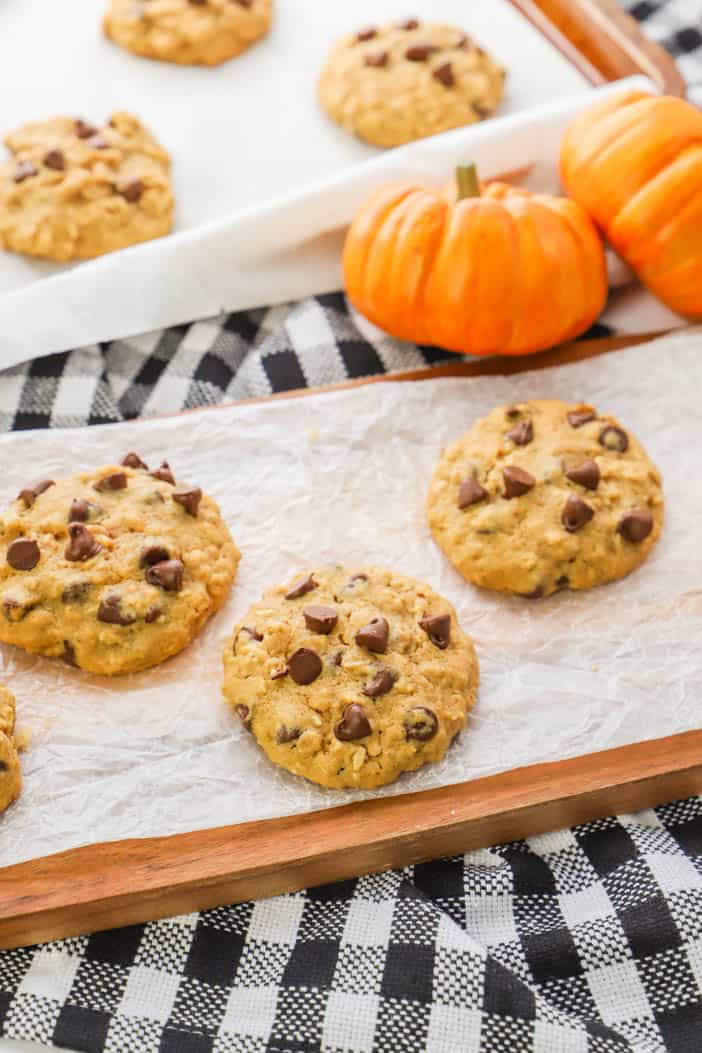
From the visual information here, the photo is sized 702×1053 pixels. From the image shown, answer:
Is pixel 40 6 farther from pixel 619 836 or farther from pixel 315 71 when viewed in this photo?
pixel 619 836

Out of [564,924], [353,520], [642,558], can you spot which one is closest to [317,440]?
[353,520]

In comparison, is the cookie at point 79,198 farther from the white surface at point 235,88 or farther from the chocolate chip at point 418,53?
the chocolate chip at point 418,53

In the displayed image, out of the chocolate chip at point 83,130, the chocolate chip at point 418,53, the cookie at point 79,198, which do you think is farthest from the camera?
the chocolate chip at point 418,53

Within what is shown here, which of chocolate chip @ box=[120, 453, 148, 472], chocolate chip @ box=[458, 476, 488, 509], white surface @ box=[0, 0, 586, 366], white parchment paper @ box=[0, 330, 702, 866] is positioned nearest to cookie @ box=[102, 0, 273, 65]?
white surface @ box=[0, 0, 586, 366]

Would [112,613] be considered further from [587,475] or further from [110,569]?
[587,475]

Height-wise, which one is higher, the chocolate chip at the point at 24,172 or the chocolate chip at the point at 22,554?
the chocolate chip at the point at 24,172

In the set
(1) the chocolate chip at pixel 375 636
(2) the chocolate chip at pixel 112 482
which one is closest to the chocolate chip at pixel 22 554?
(2) the chocolate chip at pixel 112 482

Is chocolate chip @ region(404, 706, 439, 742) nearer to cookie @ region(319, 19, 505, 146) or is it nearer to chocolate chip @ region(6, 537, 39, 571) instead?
chocolate chip @ region(6, 537, 39, 571)
